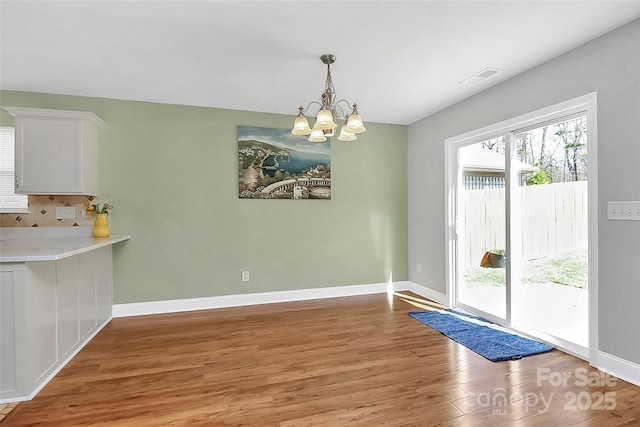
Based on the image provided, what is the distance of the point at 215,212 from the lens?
13.1 ft

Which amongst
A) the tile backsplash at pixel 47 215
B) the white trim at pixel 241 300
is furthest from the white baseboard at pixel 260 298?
the tile backsplash at pixel 47 215

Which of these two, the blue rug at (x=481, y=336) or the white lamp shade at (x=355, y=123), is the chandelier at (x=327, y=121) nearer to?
the white lamp shade at (x=355, y=123)

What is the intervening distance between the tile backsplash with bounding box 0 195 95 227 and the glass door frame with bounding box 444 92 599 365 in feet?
14.4

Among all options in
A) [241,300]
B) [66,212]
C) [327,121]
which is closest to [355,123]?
[327,121]

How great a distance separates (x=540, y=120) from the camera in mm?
2875

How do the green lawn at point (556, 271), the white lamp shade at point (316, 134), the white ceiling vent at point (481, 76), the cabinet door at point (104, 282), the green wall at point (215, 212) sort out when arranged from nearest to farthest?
the white lamp shade at point (316, 134)
the green lawn at point (556, 271)
the white ceiling vent at point (481, 76)
the cabinet door at point (104, 282)
the green wall at point (215, 212)

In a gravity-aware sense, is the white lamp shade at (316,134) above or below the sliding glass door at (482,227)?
above

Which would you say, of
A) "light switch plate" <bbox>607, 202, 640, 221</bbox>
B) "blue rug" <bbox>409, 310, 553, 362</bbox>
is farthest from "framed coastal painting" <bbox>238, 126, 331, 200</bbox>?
"light switch plate" <bbox>607, 202, 640, 221</bbox>

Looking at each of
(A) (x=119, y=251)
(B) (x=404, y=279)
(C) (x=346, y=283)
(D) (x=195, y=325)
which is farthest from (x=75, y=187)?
(B) (x=404, y=279)

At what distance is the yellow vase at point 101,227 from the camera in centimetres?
334

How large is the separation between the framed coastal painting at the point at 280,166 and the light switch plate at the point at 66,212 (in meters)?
1.86

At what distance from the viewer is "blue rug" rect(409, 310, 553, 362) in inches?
105

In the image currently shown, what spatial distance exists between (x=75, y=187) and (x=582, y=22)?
4706 mm

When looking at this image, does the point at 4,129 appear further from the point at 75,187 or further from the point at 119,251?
the point at 119,251
